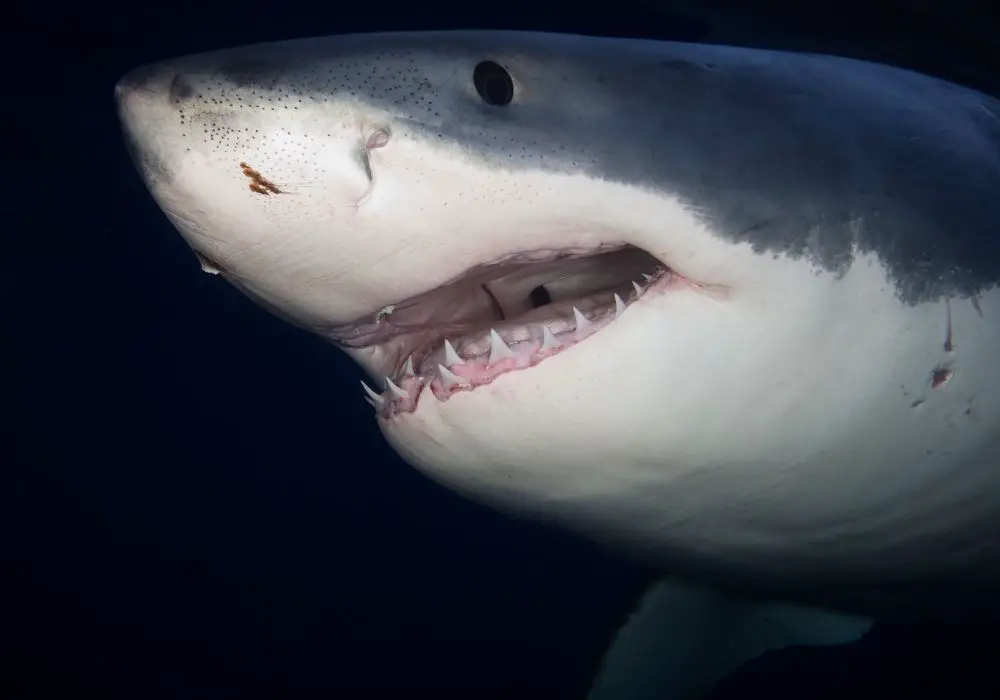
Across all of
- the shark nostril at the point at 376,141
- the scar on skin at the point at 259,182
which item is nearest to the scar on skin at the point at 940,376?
the shark nostril at the point at 376,141

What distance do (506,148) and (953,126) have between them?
5.39 ft

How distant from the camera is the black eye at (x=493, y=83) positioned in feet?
5.07

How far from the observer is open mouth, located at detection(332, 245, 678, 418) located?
65.2 inches

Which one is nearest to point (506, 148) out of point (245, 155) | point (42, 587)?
point (245, 155)

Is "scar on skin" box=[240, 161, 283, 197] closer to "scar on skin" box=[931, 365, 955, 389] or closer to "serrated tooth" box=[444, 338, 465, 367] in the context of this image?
"serrated tooth" box=[444, 338, 465, 367]

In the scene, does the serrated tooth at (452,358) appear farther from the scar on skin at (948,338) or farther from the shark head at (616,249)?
the scar on skin at (948,338)

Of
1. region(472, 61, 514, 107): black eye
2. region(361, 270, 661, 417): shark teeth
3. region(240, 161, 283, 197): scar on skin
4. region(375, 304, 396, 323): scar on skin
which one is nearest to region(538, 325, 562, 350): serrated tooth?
region(361, 270, 661, 417): shark teeth

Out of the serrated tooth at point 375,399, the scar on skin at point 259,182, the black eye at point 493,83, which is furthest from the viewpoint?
the serrated tooth at point 375,399

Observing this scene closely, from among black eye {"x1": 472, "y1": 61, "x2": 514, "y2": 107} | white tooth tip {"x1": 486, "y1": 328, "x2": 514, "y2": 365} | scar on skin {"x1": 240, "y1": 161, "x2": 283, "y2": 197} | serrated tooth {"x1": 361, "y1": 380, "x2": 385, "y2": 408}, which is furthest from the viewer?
serrated tooth {"x1": 361, "y1": 380, "x2": 385, "y2": 408}

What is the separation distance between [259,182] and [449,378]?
653mm

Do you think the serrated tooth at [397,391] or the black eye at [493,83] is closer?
the black eye at [493,83]

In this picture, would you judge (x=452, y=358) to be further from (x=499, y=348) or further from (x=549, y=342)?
(x=549, y=342)

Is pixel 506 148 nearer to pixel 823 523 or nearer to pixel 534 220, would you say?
pixel 534 220

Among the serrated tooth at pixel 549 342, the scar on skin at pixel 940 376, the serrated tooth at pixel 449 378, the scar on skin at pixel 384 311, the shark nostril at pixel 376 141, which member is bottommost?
the serrated tooth at pixel 449 378
